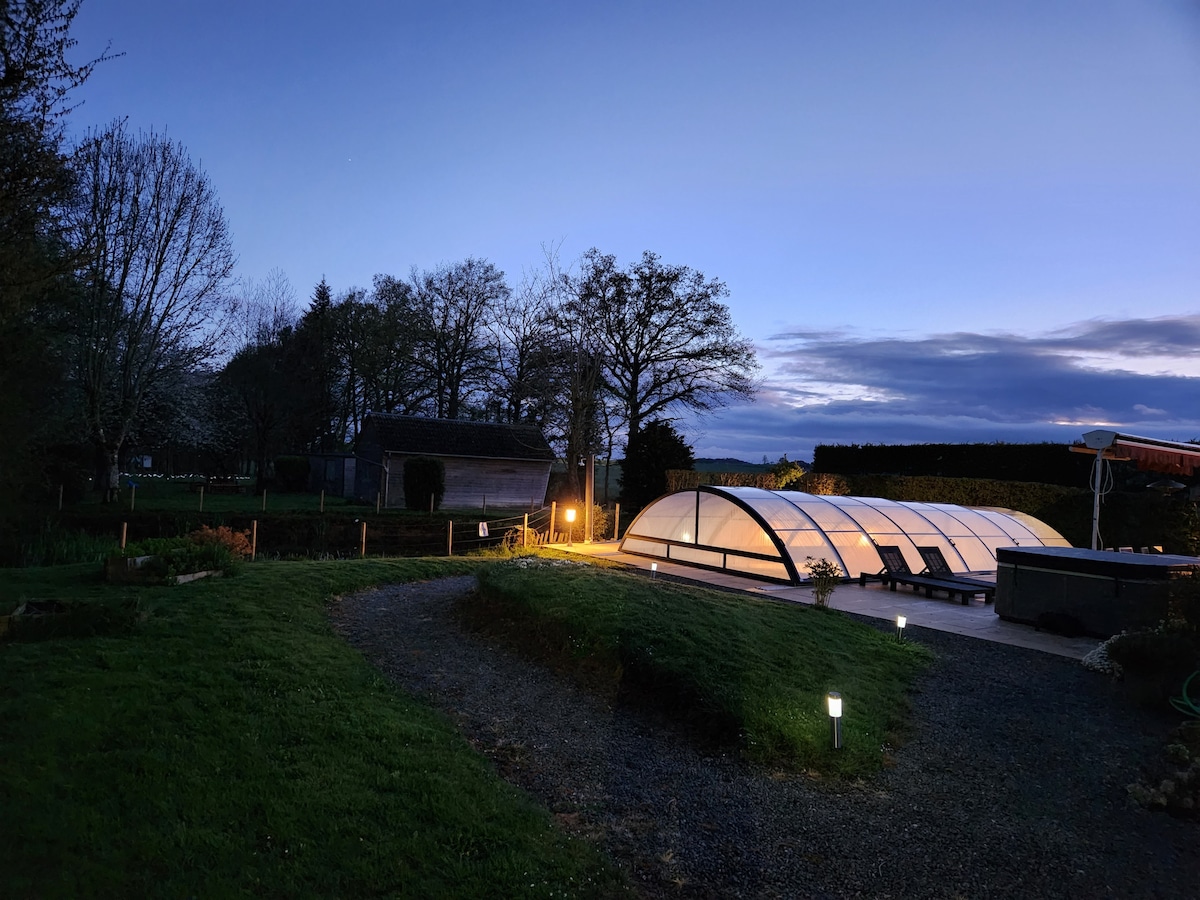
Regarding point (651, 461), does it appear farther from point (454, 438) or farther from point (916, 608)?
point (916, 608)

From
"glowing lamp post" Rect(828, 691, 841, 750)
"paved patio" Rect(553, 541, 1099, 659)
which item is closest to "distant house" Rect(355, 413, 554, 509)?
"paved patio" Rect(553, 541, 1099, 659)

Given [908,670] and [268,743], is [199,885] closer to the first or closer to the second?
[268,743]

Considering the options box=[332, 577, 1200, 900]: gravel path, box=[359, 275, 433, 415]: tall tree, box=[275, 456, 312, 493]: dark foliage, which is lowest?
box=[332, 577, 1200, 900]: gravel path

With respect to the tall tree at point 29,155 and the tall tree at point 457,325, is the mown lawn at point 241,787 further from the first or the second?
the tall tree at point 457,325

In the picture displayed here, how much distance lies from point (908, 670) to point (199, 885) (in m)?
6.72

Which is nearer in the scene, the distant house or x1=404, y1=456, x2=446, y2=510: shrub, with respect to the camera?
x1=404, y1=456, x2=446, y2=510: shrub

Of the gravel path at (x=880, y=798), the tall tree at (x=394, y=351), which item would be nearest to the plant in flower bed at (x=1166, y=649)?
the gravel path at (x=880, y=798)

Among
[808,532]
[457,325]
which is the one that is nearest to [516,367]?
[457,325]

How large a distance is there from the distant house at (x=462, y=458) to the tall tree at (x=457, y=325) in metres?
9.89

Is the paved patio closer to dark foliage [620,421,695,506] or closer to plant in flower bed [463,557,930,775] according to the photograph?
plant in flower bed [463,557,930,775]

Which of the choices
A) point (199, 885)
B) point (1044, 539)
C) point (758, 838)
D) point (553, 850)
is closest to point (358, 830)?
point (199, 885)

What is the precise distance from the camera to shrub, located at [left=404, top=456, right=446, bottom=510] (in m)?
26.8

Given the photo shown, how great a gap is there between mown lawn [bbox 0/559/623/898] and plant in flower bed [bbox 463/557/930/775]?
6.02 feet

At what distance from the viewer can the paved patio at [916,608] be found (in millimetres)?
9195
